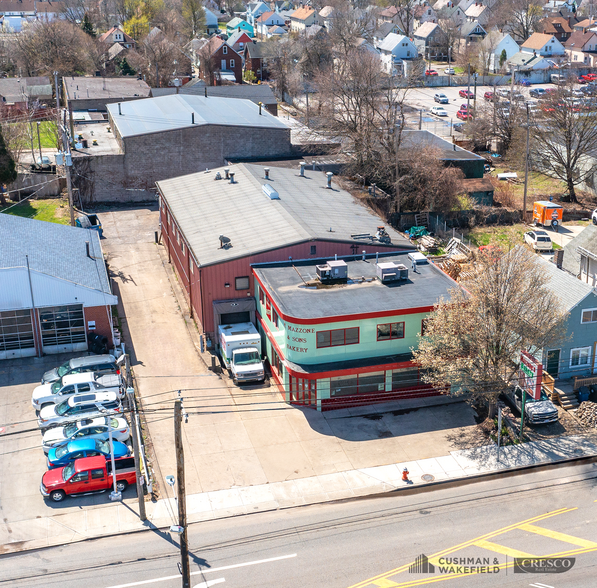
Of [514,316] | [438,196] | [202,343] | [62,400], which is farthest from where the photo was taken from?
[438,196]

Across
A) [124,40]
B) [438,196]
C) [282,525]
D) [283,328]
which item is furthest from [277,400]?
[124,40]

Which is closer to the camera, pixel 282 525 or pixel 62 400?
pixel 282 525

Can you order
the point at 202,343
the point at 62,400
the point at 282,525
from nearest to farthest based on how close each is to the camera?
the point at 282,525, the point at 62,400, the point at 202,343

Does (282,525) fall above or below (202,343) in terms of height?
below

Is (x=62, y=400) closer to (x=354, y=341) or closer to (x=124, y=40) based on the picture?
(x=354, y=341)

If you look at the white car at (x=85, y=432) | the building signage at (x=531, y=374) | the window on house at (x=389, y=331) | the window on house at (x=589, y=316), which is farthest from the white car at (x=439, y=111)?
the white car at (x=85, y=432)

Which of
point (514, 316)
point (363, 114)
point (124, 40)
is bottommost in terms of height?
point (514, 316)

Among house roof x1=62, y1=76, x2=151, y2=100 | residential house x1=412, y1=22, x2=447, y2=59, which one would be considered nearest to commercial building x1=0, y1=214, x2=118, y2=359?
house roof x1=62, y1=76, x2=151, y2=100
